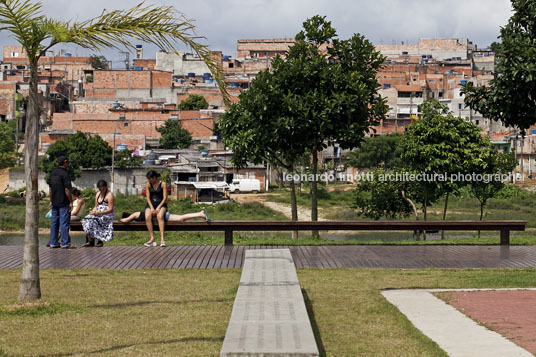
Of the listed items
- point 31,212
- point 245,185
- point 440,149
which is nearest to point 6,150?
point 245,185

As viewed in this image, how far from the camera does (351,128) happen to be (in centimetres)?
1764

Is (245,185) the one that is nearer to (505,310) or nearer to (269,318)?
(505,310)

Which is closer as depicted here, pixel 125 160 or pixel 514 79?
pixel 514 79

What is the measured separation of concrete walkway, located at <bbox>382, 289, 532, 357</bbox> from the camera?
547cm

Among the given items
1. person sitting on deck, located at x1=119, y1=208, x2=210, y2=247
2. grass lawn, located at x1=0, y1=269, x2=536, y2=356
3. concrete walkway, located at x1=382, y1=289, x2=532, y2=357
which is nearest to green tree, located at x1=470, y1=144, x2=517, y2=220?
person sitting on deck, located at x1=119, y1=208, x2=210, y2=247

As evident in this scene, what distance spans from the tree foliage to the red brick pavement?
54.4 metres

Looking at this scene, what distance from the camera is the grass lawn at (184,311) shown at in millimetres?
5602

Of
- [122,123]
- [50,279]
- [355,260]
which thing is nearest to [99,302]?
[50,279]

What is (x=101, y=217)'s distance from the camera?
12.5 metres

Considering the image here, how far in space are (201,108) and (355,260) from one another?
75.7 metres

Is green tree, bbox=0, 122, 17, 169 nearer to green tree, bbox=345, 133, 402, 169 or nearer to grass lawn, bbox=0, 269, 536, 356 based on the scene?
green tree, bbox=345, 133, 402, 169

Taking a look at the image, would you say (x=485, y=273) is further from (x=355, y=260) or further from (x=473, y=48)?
(x=473, y=48)

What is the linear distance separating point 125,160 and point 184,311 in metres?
56.0

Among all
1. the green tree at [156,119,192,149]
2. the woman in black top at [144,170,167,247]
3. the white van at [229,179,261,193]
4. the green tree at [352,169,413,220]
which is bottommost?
the white van at [229,179,261,193]
